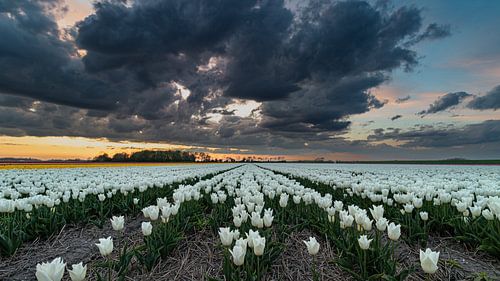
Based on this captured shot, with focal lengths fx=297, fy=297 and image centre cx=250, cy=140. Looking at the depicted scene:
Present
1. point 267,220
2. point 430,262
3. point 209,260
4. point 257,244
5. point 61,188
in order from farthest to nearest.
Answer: point 61,188 → point 209,260 → point 267,220 → point 257,244 → point 430,262

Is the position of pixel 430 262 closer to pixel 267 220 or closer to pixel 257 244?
pixel 257 244

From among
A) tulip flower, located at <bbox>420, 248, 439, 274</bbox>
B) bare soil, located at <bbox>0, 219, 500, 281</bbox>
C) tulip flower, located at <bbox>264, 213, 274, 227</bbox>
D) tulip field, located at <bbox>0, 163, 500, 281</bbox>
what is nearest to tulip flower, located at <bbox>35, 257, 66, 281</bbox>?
tulip field, located at <bbox>0, 163, 500, 281</bbox>

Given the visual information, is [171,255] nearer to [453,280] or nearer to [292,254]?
[292,254]

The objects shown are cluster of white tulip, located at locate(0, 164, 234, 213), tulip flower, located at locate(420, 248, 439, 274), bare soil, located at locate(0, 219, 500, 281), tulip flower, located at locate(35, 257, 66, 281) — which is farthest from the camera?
cluster of white tulip, located at locate(0, 164, 234, 213)

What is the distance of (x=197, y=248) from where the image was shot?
469cm

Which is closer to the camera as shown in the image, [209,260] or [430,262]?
[430,262]

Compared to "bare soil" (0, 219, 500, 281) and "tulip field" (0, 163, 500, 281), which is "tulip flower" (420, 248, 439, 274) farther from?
"bare soil" (0, 219, 500, 281)

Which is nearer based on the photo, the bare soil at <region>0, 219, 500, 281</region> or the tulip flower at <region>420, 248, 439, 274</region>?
the tulip flower at <region>420, 248, 439, 274</region>

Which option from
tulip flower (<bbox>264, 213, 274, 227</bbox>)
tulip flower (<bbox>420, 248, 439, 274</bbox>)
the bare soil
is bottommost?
the bare soil

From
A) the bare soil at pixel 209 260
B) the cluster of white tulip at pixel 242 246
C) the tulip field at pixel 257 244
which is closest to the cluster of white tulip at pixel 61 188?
the tulip field at pixel 257 244

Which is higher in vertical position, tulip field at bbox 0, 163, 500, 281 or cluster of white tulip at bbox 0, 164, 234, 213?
cluster of white tulip at bbox 0, 164, 234, 213

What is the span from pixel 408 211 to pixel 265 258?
281cm

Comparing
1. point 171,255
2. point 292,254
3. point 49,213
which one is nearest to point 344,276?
point 292,254

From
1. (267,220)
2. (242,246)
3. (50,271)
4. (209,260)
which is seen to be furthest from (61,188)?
(242,246)
